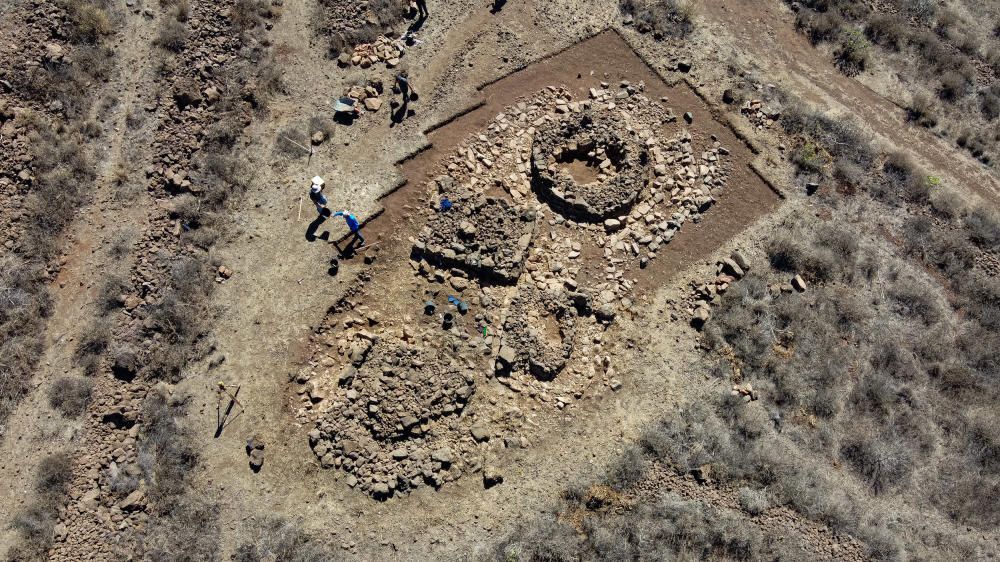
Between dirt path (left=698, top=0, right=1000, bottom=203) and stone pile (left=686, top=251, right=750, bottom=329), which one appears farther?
dirt path (left=698, top=0, right=1000, bottom=203)

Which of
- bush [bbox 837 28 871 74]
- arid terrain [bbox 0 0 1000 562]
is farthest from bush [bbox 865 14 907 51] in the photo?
arid terrain [bbox 0 0 1000 562]

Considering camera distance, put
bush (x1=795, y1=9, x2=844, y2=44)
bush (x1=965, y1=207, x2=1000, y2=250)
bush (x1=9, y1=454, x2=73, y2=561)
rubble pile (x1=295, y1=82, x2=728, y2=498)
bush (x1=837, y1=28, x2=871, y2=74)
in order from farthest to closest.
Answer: bush (x1=795, y1=9, x2=844, y2=44)
bush (x1=837, y1=28, x2=871, y2=74)
bush (x1=965, y1=207, x2=1000, y2=250)
rubble pile (x1=295, y1=82, x2=728, y2=498)
bush (x1=9, y1=454, x2=73, y2=561)

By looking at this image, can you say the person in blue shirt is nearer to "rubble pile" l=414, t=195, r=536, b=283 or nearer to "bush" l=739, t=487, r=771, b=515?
"rubble pile" l=414, t=195, r=536, b=283

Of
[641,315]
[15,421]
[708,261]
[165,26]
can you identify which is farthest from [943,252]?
[15,421]

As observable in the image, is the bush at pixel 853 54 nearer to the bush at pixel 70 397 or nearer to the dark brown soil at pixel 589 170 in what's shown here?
the dark brown soil at pixel 589 170

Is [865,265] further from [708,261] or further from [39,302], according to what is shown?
[39,302]

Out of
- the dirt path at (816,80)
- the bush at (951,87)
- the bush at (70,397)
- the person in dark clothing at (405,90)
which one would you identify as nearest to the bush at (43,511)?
the bush at (70,397)

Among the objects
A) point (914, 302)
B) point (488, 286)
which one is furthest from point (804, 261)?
point (488, 286)
